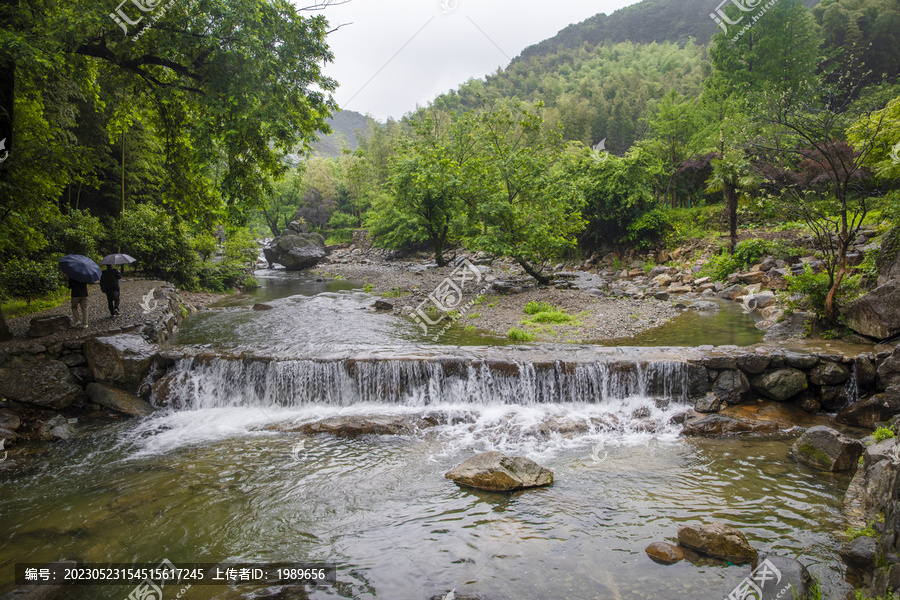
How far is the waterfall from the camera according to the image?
9992mm

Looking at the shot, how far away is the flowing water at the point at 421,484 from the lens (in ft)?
16.3

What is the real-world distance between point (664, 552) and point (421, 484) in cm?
346

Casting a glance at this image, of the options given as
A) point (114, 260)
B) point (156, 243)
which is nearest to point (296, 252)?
point (156, 243)

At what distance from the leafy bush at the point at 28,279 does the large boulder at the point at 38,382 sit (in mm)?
6976

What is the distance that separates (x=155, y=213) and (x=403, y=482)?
69.7 feet

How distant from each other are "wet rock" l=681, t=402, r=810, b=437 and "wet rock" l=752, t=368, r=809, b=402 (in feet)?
0.66

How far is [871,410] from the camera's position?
8.19 m

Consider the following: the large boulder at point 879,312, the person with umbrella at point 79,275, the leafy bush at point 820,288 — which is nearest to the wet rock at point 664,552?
the large boulder at point 879,312

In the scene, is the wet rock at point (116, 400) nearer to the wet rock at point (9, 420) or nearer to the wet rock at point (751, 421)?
the wet rock at point (9, 420)

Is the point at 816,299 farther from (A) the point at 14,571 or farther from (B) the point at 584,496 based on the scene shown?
(A) the point at 14,571

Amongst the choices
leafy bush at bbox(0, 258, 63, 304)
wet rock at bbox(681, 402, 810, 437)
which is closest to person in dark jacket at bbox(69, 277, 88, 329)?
leafy bush at bbox(0, 258, 63, 304)

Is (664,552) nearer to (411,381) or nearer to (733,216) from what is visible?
(411,381)

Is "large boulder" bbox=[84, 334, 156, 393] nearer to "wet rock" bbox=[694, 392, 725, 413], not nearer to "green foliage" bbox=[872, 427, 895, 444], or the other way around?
"wet rock" bbox=[694, 392, 725, 413]

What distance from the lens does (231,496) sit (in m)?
6.59
